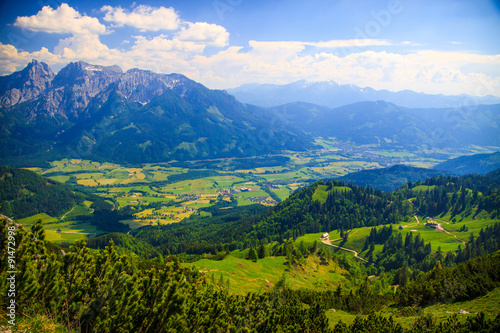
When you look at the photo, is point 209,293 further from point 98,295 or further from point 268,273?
point 268,273

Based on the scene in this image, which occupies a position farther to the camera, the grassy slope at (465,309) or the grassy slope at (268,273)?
the grassy slope at (268,273)

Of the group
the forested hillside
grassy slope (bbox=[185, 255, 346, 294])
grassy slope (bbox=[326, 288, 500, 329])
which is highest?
the forested hillside

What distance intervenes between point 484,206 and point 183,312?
7873 inches

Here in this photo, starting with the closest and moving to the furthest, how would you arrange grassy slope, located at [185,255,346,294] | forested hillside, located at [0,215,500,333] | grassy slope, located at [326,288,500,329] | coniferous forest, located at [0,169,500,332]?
forested hillside, located at [0,215,500,333], coniferous forest, located at [0,169,500,332], grassy slope, located at [326,288,500,329], grassy slope, located at [185,255,346,294]

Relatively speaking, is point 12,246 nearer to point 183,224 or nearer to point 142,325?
point 142,325

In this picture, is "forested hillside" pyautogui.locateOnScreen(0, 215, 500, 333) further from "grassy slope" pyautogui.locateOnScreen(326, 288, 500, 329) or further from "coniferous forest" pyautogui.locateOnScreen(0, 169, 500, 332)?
"grassy slope" pyautogui.locateOnScreen(326, 288, 500, 329)

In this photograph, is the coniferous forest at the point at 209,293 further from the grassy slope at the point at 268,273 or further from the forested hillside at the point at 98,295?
the grassy slope at the point at 268,273

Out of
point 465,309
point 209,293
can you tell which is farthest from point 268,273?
point 209,293

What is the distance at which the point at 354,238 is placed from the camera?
14525 cm

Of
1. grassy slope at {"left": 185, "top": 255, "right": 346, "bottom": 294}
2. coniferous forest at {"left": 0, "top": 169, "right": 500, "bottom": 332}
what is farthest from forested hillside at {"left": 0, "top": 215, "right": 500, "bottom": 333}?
grassy slope at {"left": 185, "top": 255, "right": 346, "bottom": 294}

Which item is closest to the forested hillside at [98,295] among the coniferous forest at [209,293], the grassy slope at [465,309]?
the coniferous forest at [209,293]

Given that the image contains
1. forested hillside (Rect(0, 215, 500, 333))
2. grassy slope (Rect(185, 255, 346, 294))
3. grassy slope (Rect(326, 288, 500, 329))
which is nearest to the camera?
forested hillside (Rect(0, 215, 500, 333))

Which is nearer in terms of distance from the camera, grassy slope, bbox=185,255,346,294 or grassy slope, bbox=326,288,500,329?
grassy slope, bbox=326,288,500,329

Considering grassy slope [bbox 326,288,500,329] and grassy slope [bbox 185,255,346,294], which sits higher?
grassy slope [bbox 326,288,500,329]
